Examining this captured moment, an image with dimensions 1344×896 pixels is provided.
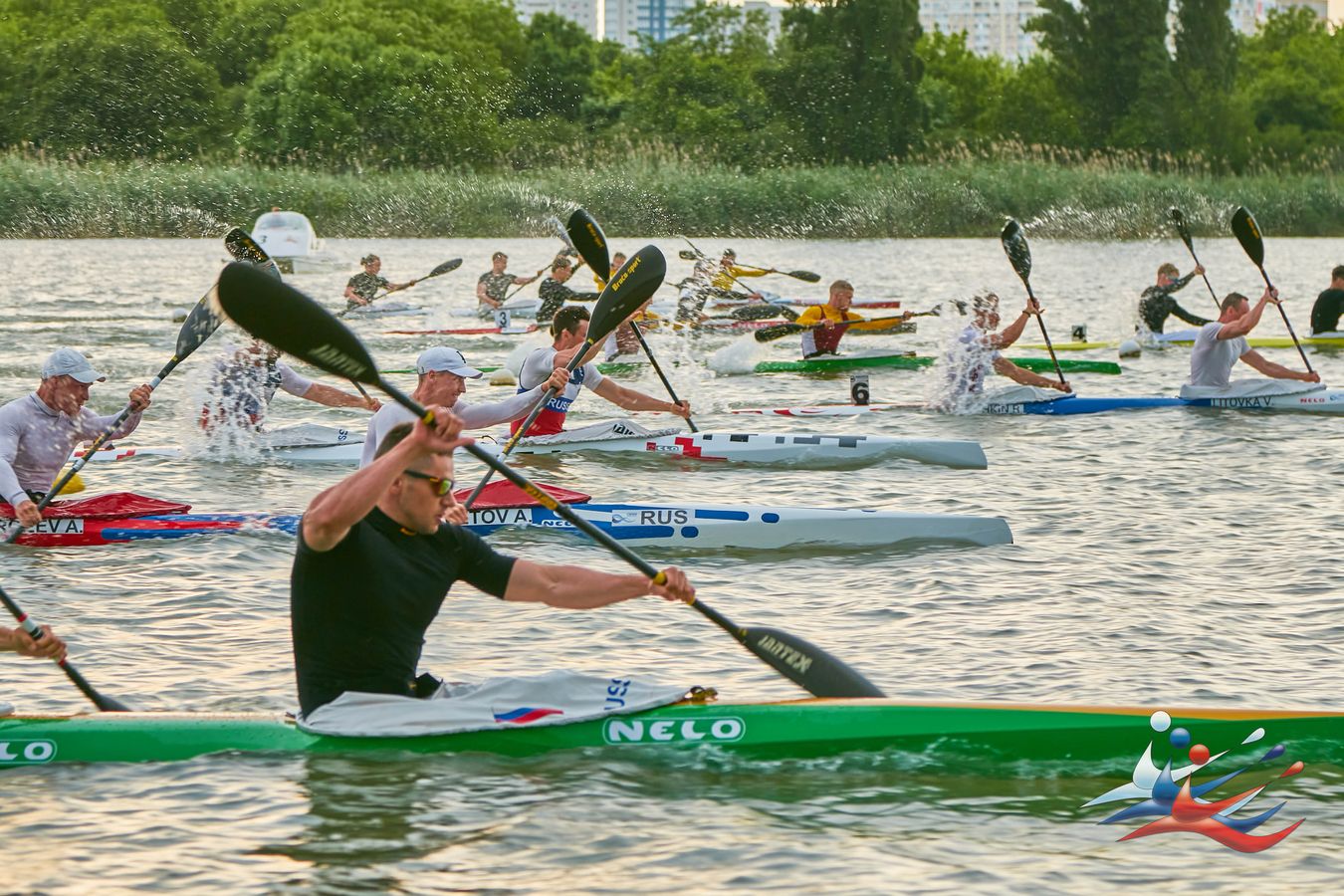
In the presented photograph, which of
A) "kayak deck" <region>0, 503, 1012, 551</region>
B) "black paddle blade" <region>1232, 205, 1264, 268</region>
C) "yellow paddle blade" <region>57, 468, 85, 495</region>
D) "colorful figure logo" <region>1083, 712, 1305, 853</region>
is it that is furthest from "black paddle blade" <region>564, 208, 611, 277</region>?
"colorful figure logo" <region>1083, 712, 1305, 853</region>

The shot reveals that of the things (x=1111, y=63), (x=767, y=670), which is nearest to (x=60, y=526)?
(x=767, y=670)

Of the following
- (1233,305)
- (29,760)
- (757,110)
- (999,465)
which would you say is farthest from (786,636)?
(757,110)

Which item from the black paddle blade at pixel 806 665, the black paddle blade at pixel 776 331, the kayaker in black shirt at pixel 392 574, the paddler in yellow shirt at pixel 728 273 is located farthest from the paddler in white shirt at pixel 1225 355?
the kayaker in black shirt at pixel 392 574

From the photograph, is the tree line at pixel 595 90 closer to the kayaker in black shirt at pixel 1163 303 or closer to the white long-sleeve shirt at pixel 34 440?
the kayaker in black shirt at pixel 1163 303

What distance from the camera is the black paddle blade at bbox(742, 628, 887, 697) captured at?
22.9ft

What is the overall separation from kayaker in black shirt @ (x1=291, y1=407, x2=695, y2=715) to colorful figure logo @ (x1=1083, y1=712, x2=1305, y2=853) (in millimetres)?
1769

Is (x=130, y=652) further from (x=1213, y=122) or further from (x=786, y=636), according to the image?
(x=1213, y=122)

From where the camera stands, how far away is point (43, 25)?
79625mm

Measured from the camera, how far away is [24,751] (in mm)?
6773

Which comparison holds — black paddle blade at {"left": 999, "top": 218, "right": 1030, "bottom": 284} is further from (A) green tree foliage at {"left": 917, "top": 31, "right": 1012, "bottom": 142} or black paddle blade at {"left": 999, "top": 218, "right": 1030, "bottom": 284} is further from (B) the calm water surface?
(A) green tree foliage at {"left": 917, "top": 31, "right": 1012, "bottom": 142}

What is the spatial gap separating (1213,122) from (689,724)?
71.7m

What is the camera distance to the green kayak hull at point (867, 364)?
2169 centimetres

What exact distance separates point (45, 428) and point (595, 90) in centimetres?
7302

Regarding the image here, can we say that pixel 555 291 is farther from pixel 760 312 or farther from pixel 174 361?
pixel 174 361
